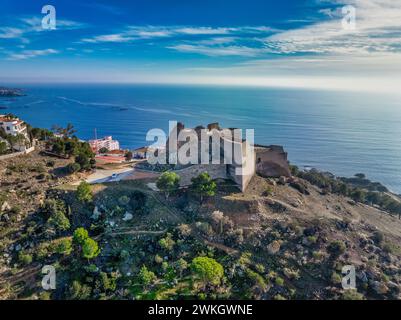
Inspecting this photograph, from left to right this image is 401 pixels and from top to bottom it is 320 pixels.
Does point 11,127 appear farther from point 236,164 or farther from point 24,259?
point 236,164

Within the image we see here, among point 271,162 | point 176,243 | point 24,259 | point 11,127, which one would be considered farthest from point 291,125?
point 24,259

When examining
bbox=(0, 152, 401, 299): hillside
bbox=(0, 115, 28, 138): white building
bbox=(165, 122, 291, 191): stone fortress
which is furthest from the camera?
bbox=(0, 115, 28, 138): white building

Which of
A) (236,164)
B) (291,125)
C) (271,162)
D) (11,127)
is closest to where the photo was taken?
(236,164)

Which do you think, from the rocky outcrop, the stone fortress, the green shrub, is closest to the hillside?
the green shrub

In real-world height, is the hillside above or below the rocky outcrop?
below

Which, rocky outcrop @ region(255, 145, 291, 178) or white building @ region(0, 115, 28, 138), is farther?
white building @ region(0, 115, 28, 138)

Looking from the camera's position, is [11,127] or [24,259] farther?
[11,127]

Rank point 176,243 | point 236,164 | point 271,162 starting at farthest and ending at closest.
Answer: point 271,162, point 236,164, point 176,243

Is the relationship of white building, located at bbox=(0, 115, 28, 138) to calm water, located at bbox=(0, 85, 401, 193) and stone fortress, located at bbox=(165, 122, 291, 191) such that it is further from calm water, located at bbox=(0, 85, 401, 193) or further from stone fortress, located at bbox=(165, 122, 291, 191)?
calm water, located at bbox=(0, 85, 401, 193)

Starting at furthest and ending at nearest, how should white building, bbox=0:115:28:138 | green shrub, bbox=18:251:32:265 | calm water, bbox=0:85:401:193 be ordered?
calm water, bbox=0:85:401:193 < white building, bbox=0:115:28:138 < green shrub, bbox=18:251:32:265

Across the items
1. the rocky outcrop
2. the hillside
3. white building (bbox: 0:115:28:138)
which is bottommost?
the hillside
